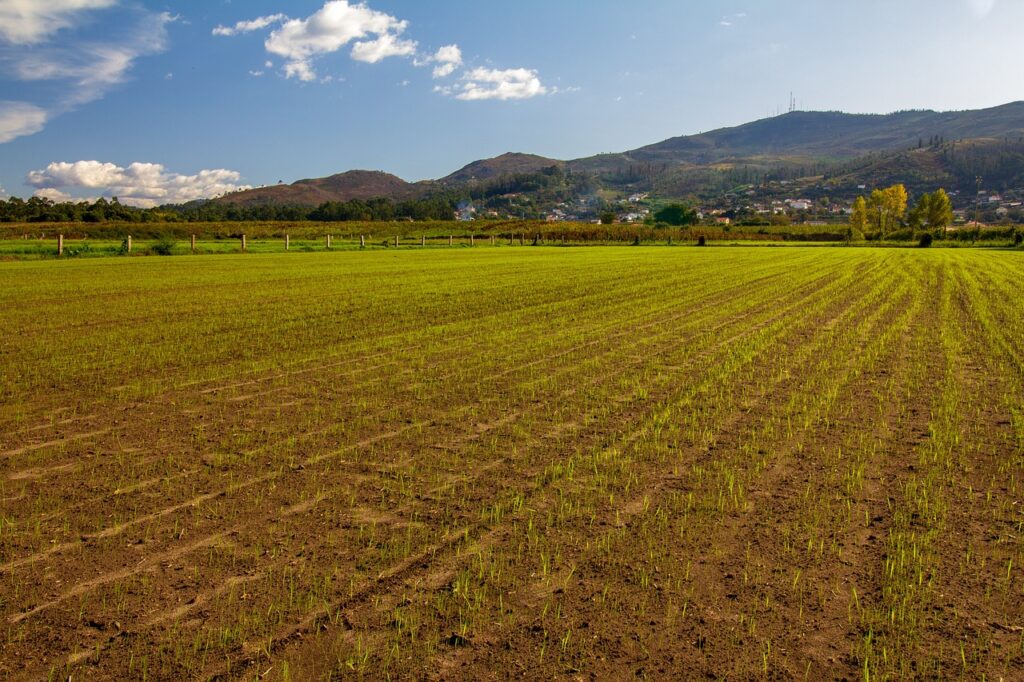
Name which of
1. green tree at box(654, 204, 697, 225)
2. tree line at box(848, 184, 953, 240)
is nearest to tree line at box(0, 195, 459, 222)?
green tree at box(654, 204, 697, 225)

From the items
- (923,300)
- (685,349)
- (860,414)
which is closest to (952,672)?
(860,414)

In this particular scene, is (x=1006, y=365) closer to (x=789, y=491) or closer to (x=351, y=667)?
(x=789, y=491)

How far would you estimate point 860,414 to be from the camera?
754cm

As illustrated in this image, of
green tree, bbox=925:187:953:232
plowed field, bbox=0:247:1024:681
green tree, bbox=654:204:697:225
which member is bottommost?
plowed field, bbox=0:247:1024:681

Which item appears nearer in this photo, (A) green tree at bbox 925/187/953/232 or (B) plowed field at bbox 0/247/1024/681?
(B) plowed field at bbox 0/247/1024/681

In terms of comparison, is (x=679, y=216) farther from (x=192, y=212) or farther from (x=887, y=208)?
(x=192, y=212)

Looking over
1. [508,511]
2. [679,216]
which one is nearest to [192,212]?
[679,216]

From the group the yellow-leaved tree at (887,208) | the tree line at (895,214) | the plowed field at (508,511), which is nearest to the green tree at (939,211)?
the tree line at (895,214)

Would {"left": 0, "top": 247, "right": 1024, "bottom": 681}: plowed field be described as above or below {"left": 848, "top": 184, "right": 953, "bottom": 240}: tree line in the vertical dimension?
below

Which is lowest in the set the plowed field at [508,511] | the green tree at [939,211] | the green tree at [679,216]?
the plowed field at [508,511]

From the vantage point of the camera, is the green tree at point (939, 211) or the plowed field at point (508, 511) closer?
the plowed field at point (508, 511)

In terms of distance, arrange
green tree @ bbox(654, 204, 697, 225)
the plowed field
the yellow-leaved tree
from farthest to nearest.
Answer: green tree @ bbox(654, 204, 697, 225), the yellow-leaved tree, the plowed field

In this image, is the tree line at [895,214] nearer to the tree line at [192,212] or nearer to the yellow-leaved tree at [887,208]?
the yellow-leaved tree at [887,208]

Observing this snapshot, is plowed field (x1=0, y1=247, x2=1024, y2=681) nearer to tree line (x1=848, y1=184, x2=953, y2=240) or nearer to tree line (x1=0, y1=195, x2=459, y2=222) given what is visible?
tree line (x1=848, y1=184, x2=953, y2=240)
